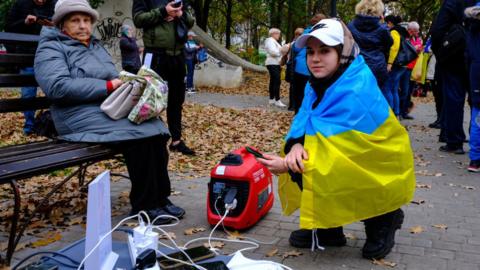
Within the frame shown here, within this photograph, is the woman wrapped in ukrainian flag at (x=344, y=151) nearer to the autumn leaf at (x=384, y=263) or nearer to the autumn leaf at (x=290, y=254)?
the autumn leaf at (x=384, y=263)

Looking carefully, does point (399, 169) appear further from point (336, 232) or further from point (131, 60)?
point (131, 60)

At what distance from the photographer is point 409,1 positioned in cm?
3053

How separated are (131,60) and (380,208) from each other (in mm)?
8949

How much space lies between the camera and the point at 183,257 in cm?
293

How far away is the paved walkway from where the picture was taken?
335cm

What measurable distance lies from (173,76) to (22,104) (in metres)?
2.18

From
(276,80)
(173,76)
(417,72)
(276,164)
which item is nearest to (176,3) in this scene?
(173,76)

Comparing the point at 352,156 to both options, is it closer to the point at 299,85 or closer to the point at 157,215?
the point at 157,215

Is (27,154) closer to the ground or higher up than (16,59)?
closer to the ground

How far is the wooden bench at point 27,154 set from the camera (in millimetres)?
3064

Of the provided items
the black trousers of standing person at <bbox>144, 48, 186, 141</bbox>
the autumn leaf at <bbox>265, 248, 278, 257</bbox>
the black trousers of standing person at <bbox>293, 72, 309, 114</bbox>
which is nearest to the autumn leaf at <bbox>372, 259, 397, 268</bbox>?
the autumn leaf at <bbox>265, 248, 278, 257</bbox>

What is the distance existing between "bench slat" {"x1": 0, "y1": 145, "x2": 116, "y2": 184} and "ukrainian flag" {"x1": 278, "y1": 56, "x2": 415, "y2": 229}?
1.38 metres

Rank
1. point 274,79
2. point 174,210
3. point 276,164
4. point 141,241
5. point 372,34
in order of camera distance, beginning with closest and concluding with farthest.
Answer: point 141,241, point 276,164, point 174,210, point 372,34, point 274,79

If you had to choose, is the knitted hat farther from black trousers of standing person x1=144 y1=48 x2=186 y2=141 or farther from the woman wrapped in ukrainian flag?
black trousers of standing person x1=144 y1=48 x2=186 y2=141
